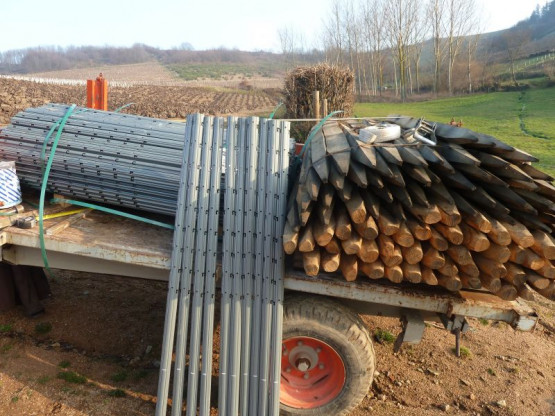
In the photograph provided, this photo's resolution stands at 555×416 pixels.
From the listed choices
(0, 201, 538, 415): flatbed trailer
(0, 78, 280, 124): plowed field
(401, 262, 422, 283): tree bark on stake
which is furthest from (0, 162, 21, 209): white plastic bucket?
(0, 78, 280, 124): plowed field

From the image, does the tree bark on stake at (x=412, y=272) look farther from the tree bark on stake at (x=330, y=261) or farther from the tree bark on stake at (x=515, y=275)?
the tree bark on stake at (x=515, y=275)

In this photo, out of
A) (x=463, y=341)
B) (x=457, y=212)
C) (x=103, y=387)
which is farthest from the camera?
(x=463, y=341)

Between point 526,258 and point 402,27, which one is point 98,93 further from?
point 402,27

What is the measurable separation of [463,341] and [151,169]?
12.1 ft

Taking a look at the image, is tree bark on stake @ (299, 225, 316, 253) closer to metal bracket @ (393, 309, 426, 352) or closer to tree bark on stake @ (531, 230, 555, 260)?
metal bracket @ (393, 309, 426, 352)

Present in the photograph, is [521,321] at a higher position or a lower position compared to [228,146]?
lower

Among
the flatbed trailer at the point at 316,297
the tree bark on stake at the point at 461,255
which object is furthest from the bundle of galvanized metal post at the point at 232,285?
the tree bark on stake at the point at 461,255

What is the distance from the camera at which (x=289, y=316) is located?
3.48m

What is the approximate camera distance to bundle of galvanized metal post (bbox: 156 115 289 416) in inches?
134

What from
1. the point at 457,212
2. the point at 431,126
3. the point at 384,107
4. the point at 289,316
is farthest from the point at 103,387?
the point at 384,107

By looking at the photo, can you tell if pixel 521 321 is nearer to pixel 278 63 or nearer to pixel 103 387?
pixel 103 387

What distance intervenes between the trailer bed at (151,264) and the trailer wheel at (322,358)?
204 millimetres

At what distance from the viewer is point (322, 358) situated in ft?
12.0

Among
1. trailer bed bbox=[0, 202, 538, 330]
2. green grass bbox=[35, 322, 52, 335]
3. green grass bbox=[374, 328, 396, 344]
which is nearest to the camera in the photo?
→ trailer bed bbox=[0, 202, 538, 330]
